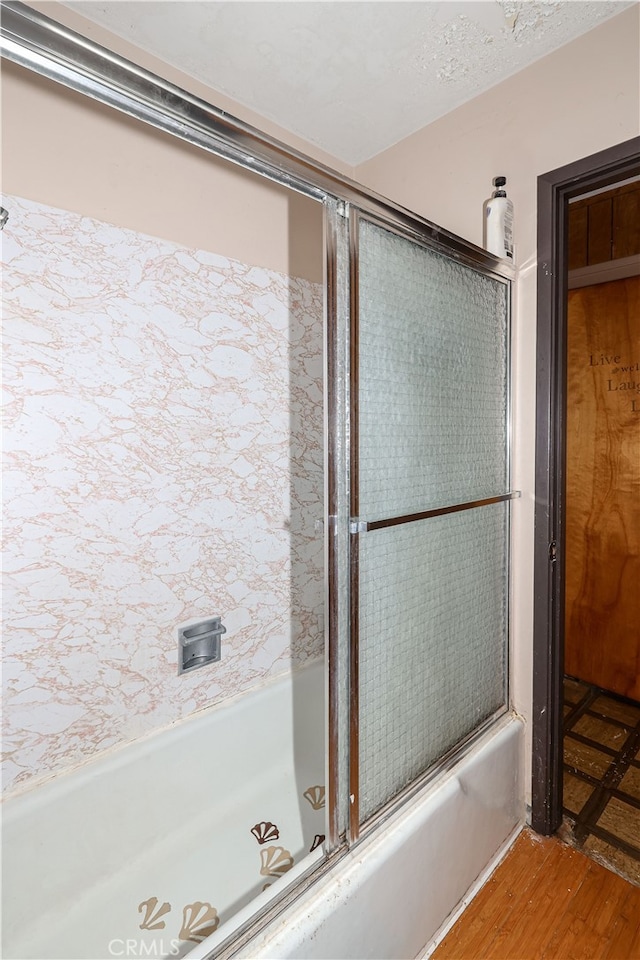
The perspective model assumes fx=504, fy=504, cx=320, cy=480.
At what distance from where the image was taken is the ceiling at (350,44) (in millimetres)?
1313

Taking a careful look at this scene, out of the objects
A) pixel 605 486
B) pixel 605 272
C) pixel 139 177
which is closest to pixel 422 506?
pixel 139 177

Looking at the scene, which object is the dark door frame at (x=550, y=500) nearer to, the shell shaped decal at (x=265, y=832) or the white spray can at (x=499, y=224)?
the white spray can at (x=499, y=224)

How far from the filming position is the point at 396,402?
1.21 metres

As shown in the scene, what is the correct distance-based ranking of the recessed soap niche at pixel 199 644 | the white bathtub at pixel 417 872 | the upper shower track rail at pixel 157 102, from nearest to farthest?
1. the upper shower track rail at pixel 157 102
2. the white bathtub at pixel 417 872
3. the recessed soap niche at pixel 199 644

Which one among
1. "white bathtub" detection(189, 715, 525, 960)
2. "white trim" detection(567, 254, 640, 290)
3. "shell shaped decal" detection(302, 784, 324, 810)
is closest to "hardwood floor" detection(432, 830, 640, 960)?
"white bathtub" detection(189, 715, 525, 960)

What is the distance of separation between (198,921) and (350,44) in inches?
94.0

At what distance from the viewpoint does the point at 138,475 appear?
1481mm

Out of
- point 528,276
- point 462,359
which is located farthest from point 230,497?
point 528,276

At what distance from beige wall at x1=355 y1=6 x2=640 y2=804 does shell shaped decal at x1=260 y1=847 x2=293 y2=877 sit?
835mm

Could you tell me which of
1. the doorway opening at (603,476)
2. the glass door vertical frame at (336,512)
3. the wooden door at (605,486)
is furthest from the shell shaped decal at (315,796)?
the wooden door at (605,486)

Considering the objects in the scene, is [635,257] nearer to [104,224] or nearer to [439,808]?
[104,224]

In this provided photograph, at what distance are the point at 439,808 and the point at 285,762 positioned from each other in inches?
28.1

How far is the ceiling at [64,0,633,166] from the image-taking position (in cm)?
131

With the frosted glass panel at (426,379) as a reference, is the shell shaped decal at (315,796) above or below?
below
